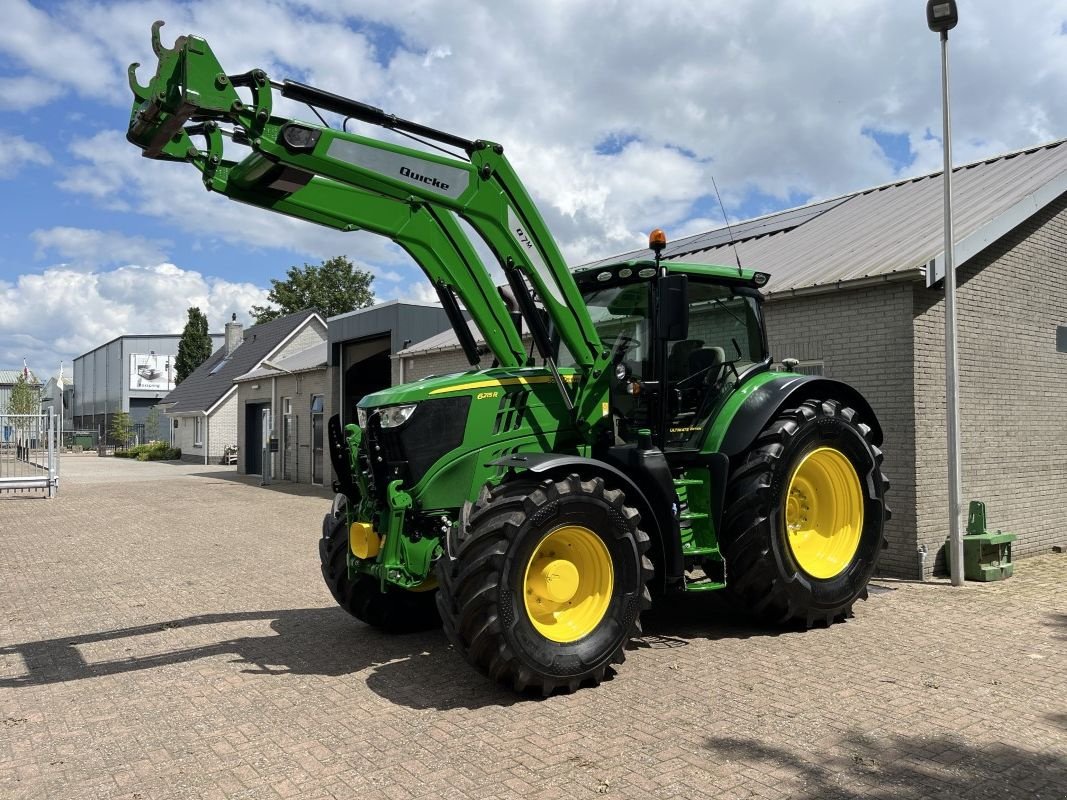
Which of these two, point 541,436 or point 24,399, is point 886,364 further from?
point 24,399

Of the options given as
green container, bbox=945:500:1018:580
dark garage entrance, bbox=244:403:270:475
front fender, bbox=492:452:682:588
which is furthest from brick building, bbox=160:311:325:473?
front fender, bbox=492:452:682:588

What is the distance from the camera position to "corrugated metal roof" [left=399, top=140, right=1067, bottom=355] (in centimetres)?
932

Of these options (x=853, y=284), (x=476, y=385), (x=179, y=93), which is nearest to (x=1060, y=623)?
(x=853, y=284)

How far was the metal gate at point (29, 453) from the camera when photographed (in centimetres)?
1928

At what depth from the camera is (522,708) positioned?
196 inches

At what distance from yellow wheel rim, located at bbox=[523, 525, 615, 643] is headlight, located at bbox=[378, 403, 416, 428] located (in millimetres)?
1221

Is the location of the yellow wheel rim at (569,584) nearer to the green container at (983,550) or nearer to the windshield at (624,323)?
the windshield at (624,323)

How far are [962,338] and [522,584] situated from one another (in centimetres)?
654

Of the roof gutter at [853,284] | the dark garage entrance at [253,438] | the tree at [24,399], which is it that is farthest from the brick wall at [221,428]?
the roof gutter at [853,284]

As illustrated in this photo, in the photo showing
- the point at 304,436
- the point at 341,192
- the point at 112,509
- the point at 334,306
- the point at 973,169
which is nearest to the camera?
the point at 341,192

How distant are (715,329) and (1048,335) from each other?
5799mm

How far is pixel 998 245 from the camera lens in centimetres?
979

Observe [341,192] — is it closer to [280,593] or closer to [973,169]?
[280,593]

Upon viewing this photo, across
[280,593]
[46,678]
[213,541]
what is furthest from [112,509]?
[46,678]
